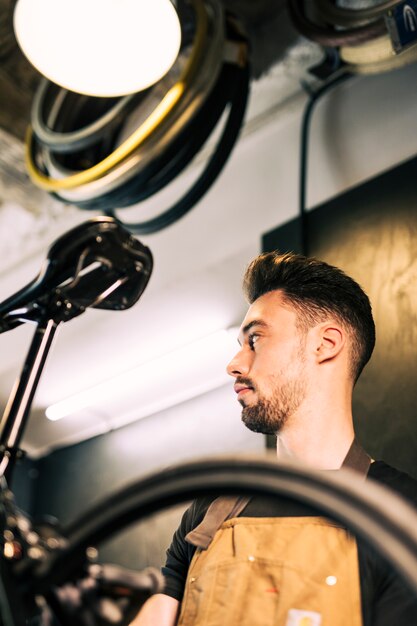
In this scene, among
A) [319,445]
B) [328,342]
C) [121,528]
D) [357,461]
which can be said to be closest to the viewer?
[121,528]

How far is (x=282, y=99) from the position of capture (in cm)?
307

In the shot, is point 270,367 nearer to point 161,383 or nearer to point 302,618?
point 302,618

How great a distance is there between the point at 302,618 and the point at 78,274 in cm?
73

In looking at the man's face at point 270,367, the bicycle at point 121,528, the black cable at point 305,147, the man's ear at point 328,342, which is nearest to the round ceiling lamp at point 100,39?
the black cable at point 305,147

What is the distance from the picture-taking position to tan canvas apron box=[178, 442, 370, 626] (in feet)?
4.00

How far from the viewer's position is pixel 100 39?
2.09m

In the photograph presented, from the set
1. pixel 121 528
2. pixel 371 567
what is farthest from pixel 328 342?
pixel 121 528

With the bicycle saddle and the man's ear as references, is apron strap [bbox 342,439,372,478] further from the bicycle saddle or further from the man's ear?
the bicycle saddle

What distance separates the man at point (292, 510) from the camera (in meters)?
1.24

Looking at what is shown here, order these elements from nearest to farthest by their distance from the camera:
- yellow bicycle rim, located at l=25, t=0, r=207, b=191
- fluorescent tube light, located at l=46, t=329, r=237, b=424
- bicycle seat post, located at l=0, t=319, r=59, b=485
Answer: bicycle seat post, located at l=0, t=319, r=59, b=485
yellow bicycle rim, located at l=25, t=0, r=207, b=191
fluorescent tube light, located at l=46, t=329, r=237, b=424

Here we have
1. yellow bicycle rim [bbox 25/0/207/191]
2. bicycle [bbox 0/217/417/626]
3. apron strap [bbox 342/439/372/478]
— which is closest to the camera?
bicycle [bbox 0/217/417/626]

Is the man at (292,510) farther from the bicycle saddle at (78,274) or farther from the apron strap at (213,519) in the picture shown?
the bicycle saddle at (78,274)

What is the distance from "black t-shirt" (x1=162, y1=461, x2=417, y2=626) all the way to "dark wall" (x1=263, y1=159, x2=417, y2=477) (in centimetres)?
45

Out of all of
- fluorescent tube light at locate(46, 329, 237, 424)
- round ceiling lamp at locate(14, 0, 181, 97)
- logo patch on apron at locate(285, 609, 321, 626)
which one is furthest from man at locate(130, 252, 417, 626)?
fluorescent tube light at locate(46, 329, 237, 424)
